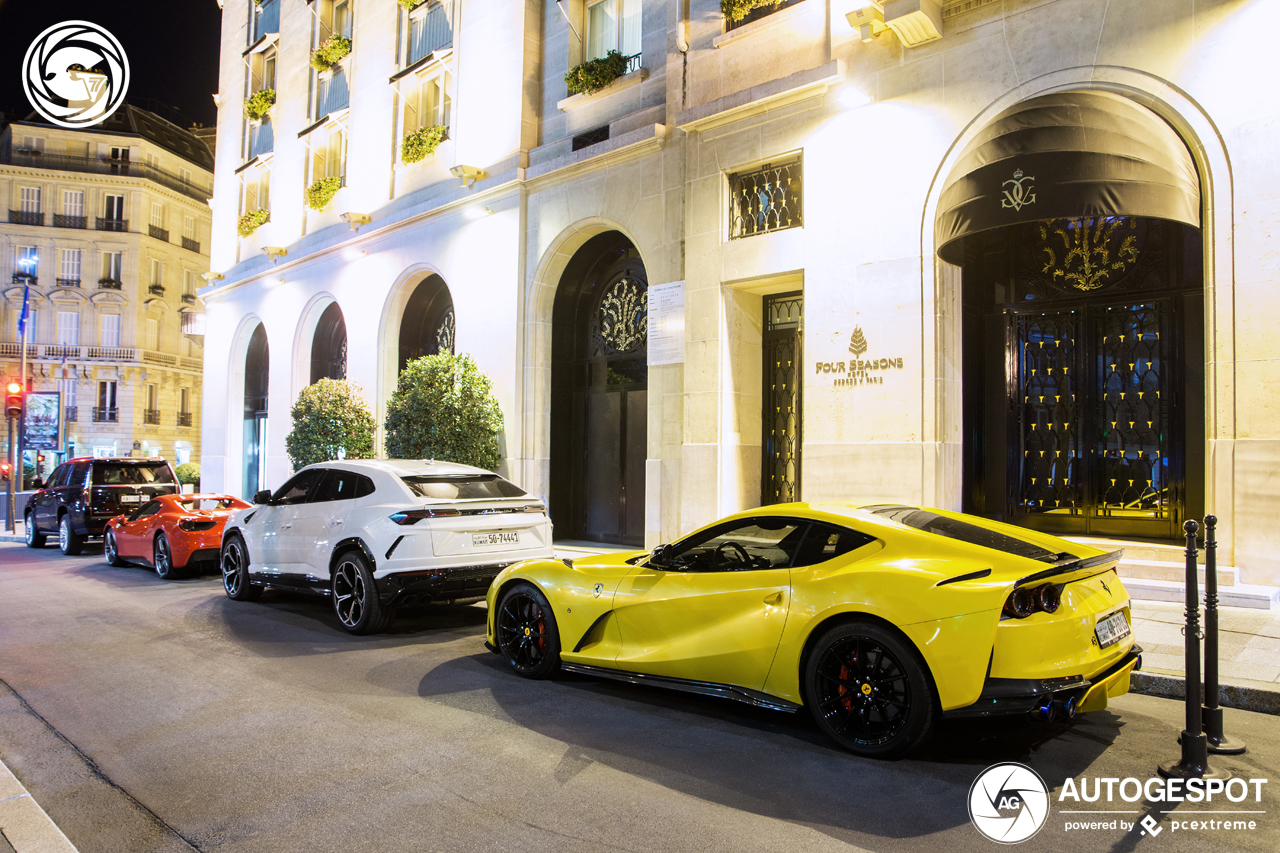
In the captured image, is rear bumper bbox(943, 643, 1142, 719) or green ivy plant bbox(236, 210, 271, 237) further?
green ivy plant bbox(236, 210, 271, 237)

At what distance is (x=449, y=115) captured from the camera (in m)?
19.2

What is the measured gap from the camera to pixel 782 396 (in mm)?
13078

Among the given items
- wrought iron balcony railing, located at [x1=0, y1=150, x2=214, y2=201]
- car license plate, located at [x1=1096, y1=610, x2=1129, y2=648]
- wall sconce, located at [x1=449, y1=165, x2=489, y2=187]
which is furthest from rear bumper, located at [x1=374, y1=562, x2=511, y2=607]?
wrought iron balcony railing, located at [x1=0, y1=150, x2=214, y2=201]

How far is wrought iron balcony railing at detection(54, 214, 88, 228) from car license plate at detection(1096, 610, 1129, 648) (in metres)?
60.4

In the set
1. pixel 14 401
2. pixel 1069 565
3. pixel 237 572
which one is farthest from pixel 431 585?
pixel 14 401

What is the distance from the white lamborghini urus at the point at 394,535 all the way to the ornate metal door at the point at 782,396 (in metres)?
5.33

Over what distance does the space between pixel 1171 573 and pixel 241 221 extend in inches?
1074

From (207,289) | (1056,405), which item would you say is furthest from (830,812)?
(207,289)

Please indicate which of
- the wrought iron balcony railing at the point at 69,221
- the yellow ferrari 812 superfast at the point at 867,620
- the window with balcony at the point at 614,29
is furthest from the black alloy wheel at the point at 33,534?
the wrought iron balcony railing at the point at 69,221

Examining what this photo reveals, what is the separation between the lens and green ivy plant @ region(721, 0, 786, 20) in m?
12.5

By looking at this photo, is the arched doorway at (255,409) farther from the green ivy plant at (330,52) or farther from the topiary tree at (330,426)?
the green ivy plant at (330,52)

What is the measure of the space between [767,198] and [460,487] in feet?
22.8

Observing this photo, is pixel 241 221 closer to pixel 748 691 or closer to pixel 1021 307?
pixel 1021 307

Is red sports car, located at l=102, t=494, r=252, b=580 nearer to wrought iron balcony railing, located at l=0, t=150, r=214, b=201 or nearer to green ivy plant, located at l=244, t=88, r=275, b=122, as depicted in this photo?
green ivy plant, located at l=244, t=88, r=275, b=122
